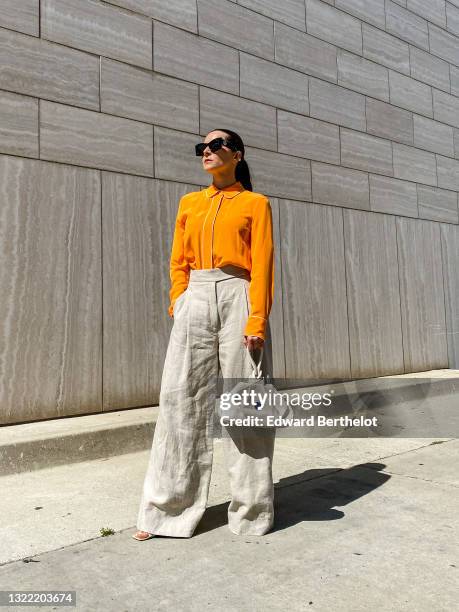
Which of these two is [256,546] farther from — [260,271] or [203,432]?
[260,271]

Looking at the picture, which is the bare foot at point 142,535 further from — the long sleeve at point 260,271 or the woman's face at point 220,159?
the woman's face at point 220,159

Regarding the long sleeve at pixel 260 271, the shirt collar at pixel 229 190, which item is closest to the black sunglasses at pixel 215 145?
the shirt collar at pixel 229 190

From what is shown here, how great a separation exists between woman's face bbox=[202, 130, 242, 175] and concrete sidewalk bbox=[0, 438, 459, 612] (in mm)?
1913

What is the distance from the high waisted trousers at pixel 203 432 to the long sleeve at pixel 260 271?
0.09 m

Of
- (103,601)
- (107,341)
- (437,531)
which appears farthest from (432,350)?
(103,601)

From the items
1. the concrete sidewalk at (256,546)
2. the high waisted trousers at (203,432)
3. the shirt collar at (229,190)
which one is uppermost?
the shirt collar at (229,190)

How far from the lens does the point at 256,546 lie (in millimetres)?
2584

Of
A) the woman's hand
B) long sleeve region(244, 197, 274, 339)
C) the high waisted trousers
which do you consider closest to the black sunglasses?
long sleeve region(244, 197, 274, 339)

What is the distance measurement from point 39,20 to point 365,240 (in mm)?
4733

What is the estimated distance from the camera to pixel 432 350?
8164 millimetres

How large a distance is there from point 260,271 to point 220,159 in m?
0.67

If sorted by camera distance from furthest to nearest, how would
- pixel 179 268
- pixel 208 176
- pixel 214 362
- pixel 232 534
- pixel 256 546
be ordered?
pixel 208 176 < pixel 179 268 < pixel 214 362 < pixel 232 534 < pixel 256 546

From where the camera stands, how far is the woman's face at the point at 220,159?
2908 mm

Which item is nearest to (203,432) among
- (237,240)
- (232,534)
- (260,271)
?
(232,534)
